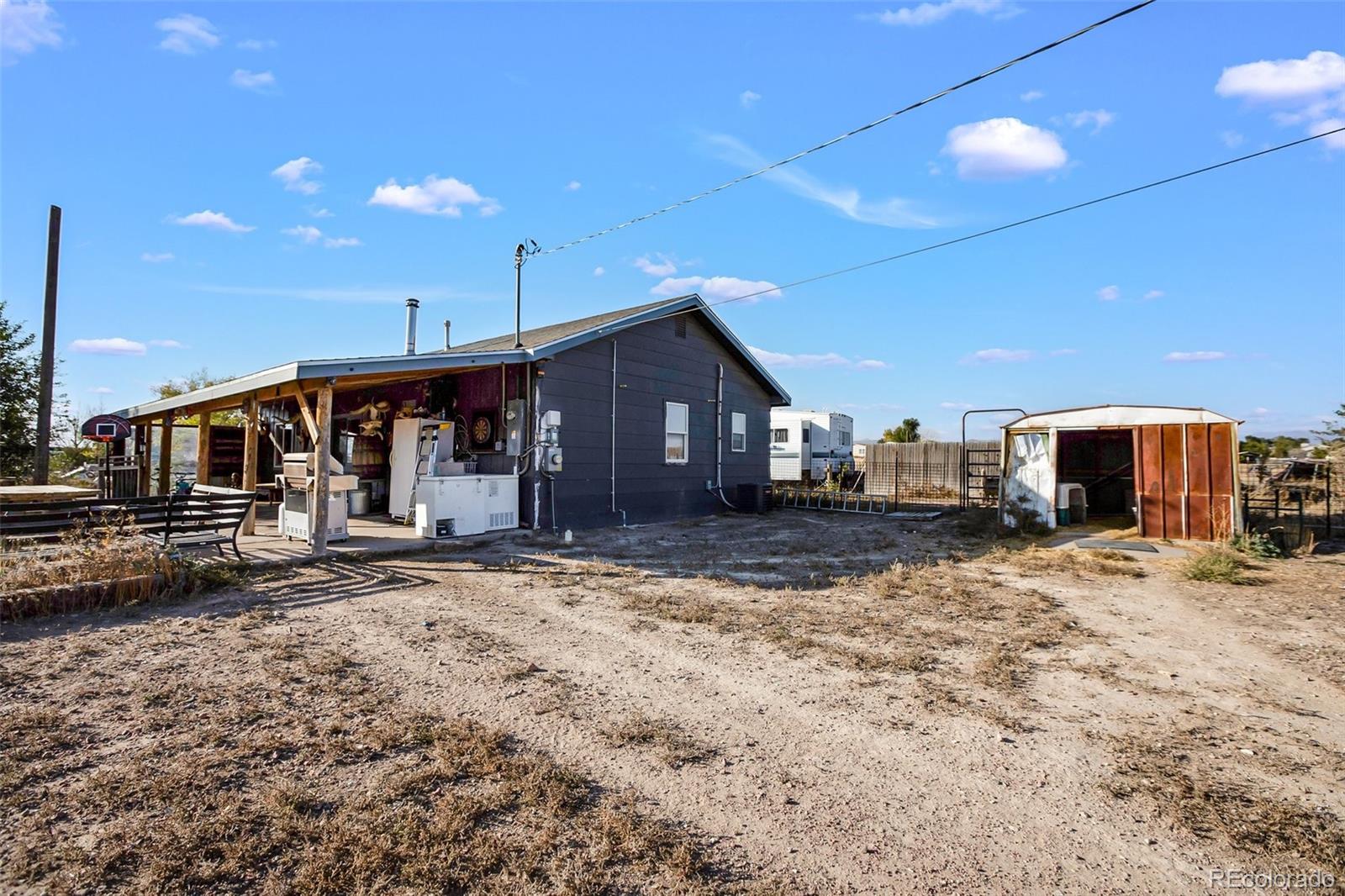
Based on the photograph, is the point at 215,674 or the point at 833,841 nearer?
the point at 833,841

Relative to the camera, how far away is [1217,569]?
820 centimetres

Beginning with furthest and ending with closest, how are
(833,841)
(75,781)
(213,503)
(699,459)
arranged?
(699,459) → (213,503) → (75,781) → (833,841)

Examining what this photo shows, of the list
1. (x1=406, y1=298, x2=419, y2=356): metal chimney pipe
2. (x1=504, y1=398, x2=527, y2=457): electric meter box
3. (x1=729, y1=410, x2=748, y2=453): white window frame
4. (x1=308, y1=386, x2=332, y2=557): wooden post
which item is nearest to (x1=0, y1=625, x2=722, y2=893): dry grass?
(x1=308, y1=386, x2=332, y2=557): wooden post

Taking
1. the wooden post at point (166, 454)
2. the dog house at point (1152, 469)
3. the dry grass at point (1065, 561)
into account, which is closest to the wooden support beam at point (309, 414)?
the wooden post at point (166, 454)

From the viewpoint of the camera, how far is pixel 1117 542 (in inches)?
430

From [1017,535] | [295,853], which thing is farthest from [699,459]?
[295,853]

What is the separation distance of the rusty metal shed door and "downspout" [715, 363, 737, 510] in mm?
8441

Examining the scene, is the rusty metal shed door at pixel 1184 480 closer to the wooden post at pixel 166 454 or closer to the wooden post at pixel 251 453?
the wooden post at pixel 251 453

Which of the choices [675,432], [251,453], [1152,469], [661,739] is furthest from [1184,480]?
[251,453]

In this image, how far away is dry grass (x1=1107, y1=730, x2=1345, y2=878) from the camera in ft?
8.34

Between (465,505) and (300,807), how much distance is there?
8.40 meters

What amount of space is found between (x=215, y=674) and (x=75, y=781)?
141 centimetres

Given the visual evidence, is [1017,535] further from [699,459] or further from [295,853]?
[295,853]

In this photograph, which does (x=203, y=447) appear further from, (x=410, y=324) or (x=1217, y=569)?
(x=1217, y=569)
